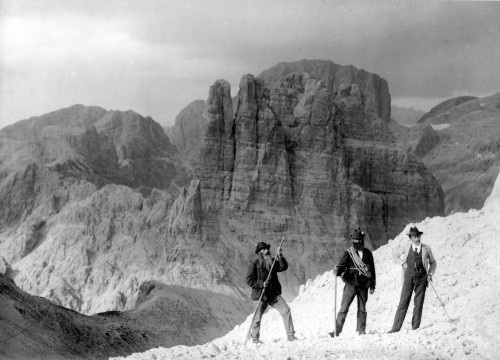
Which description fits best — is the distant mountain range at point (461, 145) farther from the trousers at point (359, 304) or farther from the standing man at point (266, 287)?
the standing man at point (266, 287)

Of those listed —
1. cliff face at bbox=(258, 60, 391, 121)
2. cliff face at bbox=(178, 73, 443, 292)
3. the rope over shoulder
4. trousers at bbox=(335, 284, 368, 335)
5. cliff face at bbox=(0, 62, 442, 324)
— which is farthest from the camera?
cliff face at bbox=(258, 60, 391, 121)

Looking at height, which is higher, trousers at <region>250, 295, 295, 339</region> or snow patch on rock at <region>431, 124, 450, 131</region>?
snow patch on rock at <region>431, 124, 450, 131</region>

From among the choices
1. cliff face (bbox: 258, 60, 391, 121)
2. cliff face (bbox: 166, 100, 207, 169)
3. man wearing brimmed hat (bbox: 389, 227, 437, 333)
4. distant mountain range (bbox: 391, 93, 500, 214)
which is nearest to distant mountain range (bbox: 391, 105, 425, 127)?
distant mountain range (bbox: 391, 93, 500, 214)

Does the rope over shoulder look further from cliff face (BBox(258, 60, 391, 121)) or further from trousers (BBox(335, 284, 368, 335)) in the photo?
cliff face (BBox(258, 60, 391, 121))

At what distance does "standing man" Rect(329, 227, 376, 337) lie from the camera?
21.3 m

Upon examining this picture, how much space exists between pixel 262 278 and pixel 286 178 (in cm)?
6183

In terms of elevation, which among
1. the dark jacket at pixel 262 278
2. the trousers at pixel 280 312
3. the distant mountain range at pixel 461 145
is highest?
the distant mountain range at pixel 461 145

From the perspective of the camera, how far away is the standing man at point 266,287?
2134 centimetres

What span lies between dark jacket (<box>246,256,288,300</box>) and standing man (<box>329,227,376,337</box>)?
1.19 metres

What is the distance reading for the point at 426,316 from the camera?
80.0 ft

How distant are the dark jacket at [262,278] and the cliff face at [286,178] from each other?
181ft

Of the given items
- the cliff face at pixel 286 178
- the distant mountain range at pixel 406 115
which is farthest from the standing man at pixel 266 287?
the distant mountain range at pixel 406 115

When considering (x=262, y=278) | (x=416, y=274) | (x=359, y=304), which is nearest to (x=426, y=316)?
(x=416, y=274)

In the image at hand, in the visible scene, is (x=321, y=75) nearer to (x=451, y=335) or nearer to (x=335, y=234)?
(x=335, y=234)
